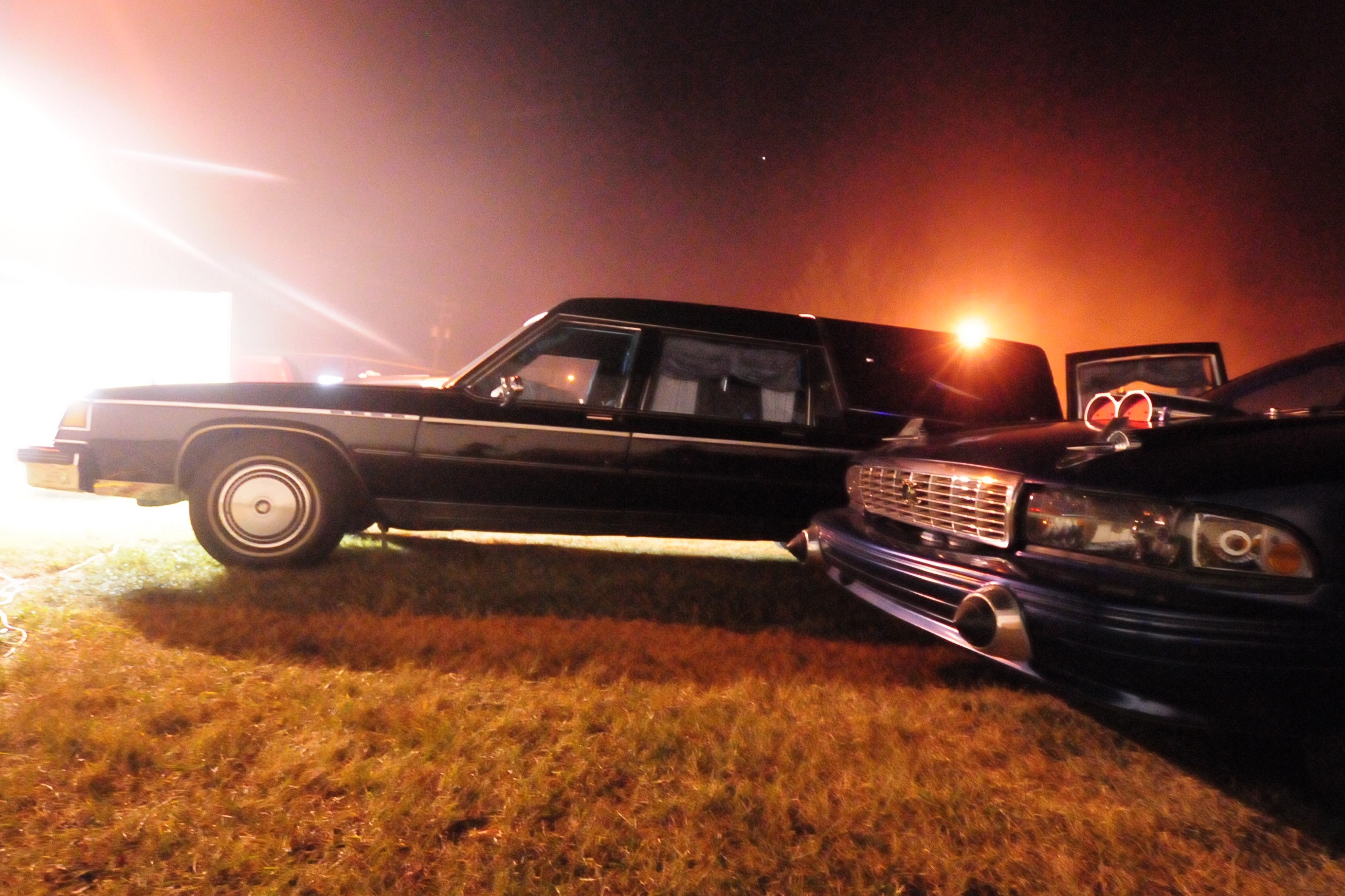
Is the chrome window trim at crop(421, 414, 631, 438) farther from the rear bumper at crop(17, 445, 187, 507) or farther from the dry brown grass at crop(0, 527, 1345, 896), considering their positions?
the rear bumper at crop(17, 445, 187, 507)

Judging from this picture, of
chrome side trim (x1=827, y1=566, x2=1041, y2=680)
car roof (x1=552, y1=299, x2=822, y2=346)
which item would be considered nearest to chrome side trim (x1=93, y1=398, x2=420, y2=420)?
car roof (x1=552, y1=299, x2=822, y2=346)

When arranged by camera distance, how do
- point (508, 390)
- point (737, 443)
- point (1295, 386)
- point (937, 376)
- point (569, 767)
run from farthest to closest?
→ 1. point (937, 376)
2. point (737, 443)
3. point (508, 390)
4. point (1295, 386)
5. point (569, 767)

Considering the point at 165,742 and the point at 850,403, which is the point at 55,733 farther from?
the point at 850,403

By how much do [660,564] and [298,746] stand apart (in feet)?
9.66

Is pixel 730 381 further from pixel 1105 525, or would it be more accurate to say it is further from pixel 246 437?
pixel 246 437

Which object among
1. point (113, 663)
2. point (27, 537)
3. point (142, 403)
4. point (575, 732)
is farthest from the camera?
point (27, 537)

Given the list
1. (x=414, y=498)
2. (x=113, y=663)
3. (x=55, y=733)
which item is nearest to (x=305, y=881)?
(x=55, y=733)

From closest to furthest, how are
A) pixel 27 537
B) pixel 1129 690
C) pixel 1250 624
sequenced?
pixel 1250 624 → pixel 1129 690 → pixel 27 537

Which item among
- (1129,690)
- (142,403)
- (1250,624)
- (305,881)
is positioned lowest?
(305,881)

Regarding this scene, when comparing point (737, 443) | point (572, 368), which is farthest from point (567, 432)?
point (737, 443)

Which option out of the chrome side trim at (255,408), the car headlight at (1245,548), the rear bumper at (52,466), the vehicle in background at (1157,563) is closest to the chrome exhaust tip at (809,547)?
the vehicle in background at (1157,563)

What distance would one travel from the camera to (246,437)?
13.7 feet

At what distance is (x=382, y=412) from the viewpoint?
166 inches

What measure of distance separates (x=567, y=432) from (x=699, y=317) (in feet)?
3.42
